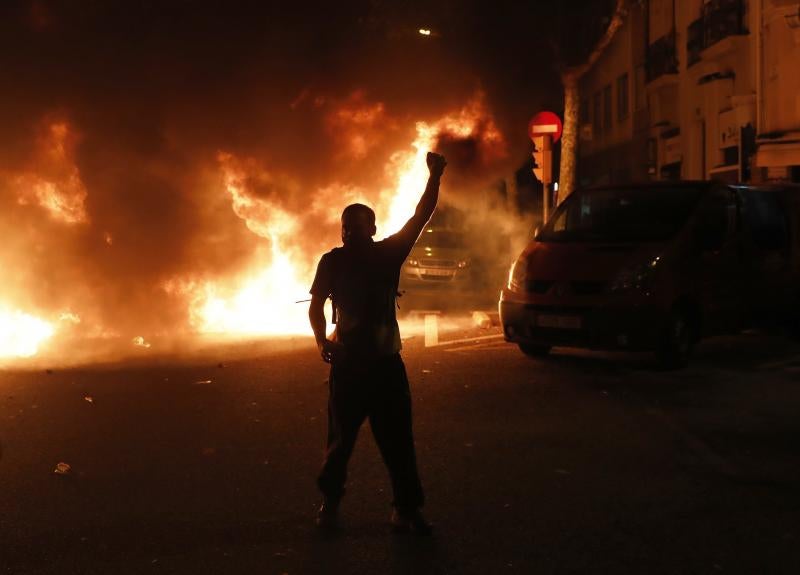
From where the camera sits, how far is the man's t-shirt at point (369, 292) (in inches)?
191

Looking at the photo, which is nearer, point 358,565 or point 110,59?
point 358,565

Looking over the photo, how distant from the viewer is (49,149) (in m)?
13.3

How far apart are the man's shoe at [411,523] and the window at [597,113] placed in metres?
34.8

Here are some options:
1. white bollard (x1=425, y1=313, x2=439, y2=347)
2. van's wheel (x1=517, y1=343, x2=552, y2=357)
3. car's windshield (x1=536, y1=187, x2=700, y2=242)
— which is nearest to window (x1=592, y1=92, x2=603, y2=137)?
white bollard (x1=425, y1=313, x2=439, y2=347)

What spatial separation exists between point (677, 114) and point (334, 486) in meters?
26.6

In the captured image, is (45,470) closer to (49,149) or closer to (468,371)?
(468,371)

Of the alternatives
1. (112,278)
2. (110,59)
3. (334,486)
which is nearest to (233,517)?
(334,486)

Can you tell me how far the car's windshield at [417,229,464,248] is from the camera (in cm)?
2009

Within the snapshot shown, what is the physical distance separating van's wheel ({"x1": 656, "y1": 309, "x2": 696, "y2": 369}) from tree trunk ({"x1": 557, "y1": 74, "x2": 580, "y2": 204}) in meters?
9.47

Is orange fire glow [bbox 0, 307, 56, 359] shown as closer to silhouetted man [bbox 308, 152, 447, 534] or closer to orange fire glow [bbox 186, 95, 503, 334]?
orange fire glow [bbox 186, 95, 503, 334]

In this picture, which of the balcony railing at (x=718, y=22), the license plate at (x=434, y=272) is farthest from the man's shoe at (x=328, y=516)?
the balcony railing at (x=718, y=22)

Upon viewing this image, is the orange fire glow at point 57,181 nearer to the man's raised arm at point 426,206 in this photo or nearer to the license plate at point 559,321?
the license plate at point 559,321

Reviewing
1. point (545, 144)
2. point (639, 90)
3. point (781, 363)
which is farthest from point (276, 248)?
point (639, 90)

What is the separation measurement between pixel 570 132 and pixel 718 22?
681 cm
